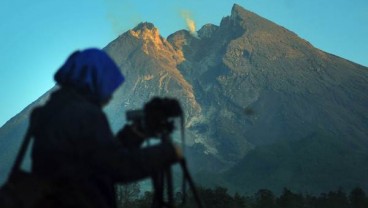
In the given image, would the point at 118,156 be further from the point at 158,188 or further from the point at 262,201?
the point at 262,201

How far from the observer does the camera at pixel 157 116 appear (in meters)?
3.75

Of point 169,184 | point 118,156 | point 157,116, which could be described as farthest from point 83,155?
point 169,184

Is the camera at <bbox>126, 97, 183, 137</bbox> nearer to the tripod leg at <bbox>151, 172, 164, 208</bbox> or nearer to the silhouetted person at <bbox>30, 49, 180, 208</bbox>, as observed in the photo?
the silhouetted person at <bbox>30, 49, 180, 208</bbox>

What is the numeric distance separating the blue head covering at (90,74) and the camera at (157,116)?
0.98 ft

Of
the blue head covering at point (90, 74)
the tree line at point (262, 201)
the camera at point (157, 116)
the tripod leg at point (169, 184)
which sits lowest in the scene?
the tripod leg at point (169, 184)

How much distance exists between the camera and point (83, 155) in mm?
3598

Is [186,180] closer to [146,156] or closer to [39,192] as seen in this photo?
[146,156]

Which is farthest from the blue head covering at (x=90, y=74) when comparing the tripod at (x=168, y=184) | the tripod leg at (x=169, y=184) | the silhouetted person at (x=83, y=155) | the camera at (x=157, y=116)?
the tripod leg at (x=169, y=184)

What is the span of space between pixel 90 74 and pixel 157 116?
1.89 feet

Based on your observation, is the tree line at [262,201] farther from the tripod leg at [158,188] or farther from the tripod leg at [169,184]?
the tripod leg at [169,184]

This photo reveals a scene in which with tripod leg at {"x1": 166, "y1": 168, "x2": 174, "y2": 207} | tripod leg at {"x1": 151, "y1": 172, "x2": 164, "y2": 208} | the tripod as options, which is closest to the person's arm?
the tripod

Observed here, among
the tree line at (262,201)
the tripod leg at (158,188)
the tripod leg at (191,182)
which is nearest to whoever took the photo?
the tripod leg at (191,182)

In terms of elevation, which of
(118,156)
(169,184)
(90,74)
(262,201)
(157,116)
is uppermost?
(262,201)

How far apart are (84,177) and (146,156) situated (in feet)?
1.43
